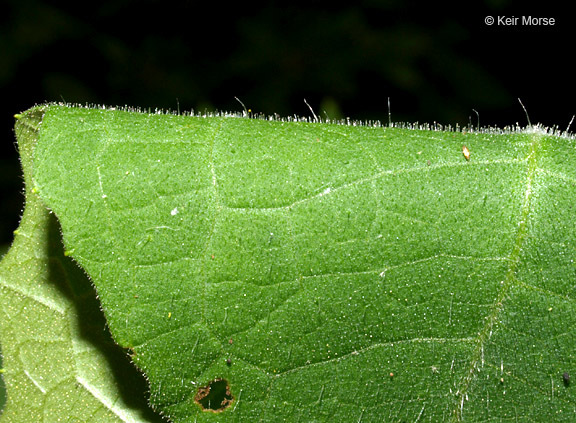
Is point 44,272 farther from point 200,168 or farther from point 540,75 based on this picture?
point 540,75

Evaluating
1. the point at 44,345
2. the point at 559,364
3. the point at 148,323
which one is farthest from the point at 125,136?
the point at 559,364

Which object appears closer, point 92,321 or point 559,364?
point 559,364

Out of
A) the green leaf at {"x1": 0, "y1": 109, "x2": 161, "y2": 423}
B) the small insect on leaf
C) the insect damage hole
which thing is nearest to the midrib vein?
the small insect on leaf

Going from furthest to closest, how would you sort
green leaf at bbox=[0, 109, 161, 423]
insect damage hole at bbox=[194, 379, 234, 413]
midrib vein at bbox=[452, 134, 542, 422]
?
green leaf at bbox=[0, 109, 161, 423]
insect damage hole at bbox=[194, 379, 234, 413]
midrib vein at bbox=[452, 134, 542, 422]

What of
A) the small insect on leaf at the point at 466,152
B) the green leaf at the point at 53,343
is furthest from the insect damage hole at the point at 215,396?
the small insect on leaf at the point at 466,152

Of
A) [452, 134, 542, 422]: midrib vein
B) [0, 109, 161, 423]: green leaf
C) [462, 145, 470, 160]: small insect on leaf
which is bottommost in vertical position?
[0, 109, 161, 423]: green leaf

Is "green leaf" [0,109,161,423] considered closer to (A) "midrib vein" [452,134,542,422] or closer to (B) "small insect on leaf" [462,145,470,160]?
(A) "midrib vein" [452,134,542,422]

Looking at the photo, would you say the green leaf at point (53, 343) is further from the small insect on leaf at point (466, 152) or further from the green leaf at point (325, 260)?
the small insect on leaf at point (466, 152)

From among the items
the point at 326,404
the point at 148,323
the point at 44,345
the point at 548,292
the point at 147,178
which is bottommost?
the point at 44,345
